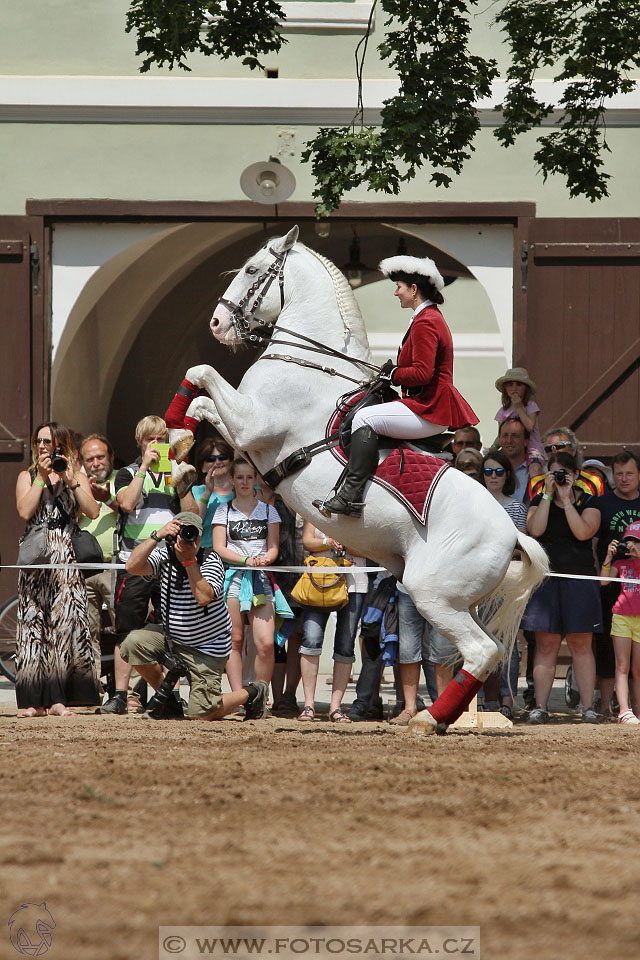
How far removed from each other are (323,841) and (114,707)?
4686mm

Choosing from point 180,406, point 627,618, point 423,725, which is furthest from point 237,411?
point 627,618

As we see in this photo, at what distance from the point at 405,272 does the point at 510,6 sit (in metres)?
2.87

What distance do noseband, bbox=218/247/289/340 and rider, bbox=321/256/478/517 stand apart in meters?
0.61

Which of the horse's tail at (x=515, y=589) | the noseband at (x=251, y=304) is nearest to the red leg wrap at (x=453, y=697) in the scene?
the horse's tail at (x=515, y=589)

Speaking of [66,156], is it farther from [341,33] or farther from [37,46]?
[341,33]

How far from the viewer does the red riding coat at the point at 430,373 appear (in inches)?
250

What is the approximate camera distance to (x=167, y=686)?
298 inches

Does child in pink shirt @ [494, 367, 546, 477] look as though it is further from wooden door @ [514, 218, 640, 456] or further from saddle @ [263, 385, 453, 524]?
saddle @ [263, 385, 453, 524]

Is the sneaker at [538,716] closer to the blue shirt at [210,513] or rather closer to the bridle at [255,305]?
the blue shirt at [210,513]

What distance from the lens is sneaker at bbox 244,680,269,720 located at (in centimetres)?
773

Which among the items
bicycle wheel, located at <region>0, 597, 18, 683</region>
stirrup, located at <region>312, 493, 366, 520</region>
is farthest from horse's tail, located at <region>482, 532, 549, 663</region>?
bicycle wheel, located at <region>0, 597, 18, 683</region>

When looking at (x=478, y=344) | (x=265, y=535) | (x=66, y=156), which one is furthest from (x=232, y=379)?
(x=265, y=535)

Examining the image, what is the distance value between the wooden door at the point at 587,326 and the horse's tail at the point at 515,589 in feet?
14.2

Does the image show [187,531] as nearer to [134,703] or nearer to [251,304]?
[251,304]
